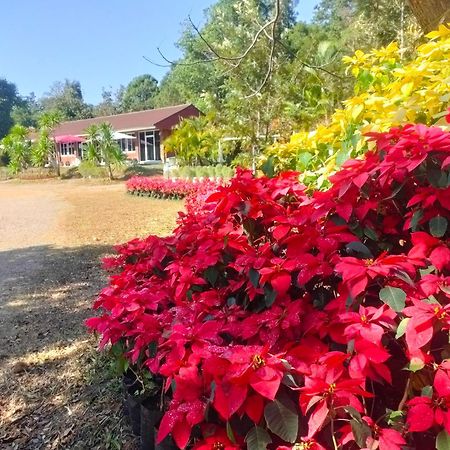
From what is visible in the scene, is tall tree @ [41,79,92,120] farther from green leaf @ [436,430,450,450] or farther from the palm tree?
green leaf @ [436,430,450,450]

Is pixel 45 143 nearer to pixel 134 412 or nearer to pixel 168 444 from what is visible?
pixel 134 412

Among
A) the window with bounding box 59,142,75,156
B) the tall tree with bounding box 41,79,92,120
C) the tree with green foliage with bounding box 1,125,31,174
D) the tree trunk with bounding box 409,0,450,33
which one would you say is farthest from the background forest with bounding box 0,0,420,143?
the tall tree with bounding box 41,79,92,120

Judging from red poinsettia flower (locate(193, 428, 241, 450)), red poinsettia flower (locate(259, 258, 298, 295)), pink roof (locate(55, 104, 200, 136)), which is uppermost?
pink roof (locate(55, 104, 200, 136))

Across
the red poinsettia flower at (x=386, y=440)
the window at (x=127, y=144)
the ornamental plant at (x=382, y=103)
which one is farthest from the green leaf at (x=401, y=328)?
the window at (x=127, y=144)

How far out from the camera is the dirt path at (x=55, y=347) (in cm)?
228

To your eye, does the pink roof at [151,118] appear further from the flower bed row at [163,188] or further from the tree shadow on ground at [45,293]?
the tree shadow on ground at [45,293]

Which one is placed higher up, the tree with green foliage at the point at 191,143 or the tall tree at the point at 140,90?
the tall tree at the point at 140,90

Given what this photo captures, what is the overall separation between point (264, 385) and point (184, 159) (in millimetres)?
18208

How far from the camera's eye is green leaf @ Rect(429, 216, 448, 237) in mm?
1385

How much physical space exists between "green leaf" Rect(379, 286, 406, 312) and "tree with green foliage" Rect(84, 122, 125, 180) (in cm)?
2205

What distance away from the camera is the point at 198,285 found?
198 centimetres

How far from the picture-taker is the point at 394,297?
1.22 meters

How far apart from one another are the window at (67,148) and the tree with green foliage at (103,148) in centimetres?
1746

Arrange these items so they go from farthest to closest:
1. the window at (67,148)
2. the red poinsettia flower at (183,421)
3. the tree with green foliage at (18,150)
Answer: the window at (67,148) < the tree with green foliage at (18,150) < the red poinsettia flower at (183,421)
